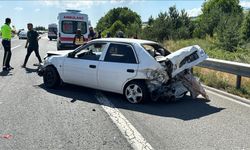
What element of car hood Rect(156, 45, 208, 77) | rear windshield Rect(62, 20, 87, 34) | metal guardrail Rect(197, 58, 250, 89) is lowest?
metal guardrail Rect(197, 58, 250, 89)

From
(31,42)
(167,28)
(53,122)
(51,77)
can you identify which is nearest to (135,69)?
(53,122)

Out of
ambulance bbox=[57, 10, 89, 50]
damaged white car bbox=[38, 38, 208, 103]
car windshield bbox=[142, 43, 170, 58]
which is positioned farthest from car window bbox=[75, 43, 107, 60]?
ambulance bbox=[57, 10, 89, 50]

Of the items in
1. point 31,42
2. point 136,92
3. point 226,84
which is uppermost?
point 31,42

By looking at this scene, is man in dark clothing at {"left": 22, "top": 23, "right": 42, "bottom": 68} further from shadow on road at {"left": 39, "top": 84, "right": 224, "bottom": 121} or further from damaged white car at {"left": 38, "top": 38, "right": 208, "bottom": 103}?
damaged white car at {"left": 38, "top": 38, "right": 208, "bottom": 103}

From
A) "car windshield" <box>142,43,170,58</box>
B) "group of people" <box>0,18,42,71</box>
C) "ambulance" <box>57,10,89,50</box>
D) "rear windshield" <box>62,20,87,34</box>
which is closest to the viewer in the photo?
"car windshield" <box>142,43,170,58</box>

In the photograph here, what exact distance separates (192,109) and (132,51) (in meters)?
1.86

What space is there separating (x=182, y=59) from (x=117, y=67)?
4.83 ft

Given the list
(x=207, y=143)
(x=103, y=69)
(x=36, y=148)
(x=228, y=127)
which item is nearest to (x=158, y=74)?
(x=103, y=69)

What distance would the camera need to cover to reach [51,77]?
9797 millimetres

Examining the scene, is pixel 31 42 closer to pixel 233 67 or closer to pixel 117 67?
pixel 117 67

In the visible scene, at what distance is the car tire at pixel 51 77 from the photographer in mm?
9742

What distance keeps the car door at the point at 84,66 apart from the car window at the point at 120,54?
0.90 feet

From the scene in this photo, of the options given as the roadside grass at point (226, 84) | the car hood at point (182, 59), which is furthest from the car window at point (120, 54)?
the roadside grass at point (226, 84)

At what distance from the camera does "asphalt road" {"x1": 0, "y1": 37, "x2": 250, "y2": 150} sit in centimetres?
538
